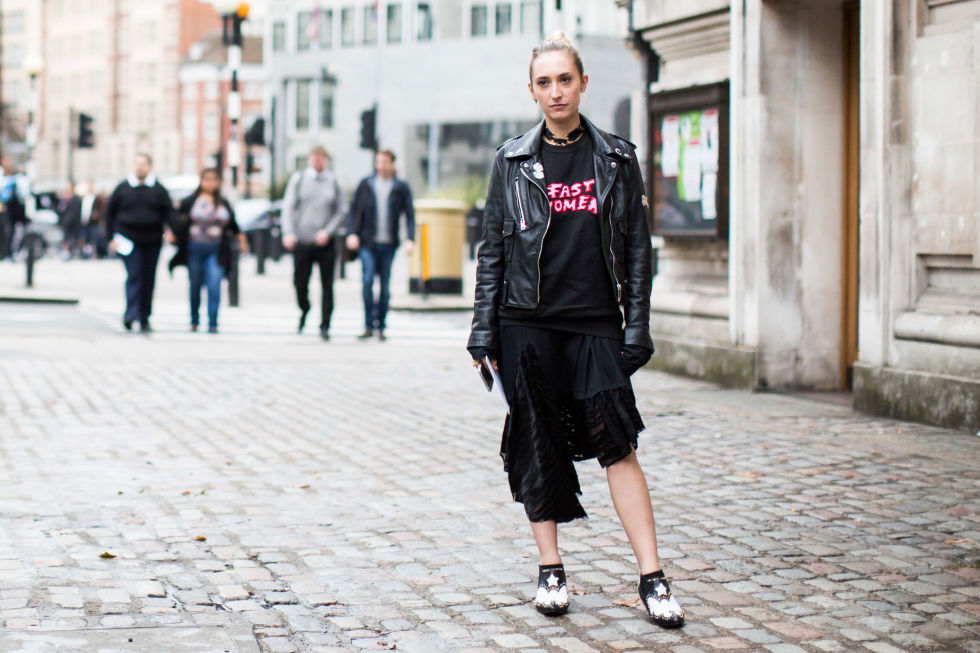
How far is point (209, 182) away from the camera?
15.3 metres

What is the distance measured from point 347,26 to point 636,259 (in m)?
69.2

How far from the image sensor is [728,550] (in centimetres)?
529

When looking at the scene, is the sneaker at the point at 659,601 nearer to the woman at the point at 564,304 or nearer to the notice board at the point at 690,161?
the woman at the point at 564,304

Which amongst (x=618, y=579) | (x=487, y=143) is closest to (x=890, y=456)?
(x=618, y=579)

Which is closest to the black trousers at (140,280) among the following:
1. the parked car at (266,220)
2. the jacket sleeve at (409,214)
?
the jacket sleeve at (409,214)

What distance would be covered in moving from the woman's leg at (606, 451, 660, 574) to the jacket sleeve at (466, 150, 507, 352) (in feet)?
1.78

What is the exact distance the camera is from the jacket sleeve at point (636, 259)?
4.38 m

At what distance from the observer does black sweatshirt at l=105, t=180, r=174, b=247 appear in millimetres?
14883

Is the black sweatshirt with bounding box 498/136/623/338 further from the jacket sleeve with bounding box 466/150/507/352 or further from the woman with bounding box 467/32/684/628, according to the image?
the jacket sleeve with bounding box 466/150/507/352

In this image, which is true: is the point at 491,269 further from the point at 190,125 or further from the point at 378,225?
the point at 190,125

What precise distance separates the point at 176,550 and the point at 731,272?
18.8 feet

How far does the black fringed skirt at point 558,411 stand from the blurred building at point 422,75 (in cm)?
5484

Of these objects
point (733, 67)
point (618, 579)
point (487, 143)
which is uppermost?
point (487, 143)

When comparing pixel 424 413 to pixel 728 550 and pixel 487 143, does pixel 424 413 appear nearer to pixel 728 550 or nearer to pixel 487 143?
pixel 728 550
